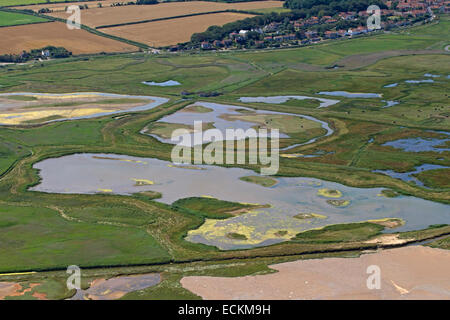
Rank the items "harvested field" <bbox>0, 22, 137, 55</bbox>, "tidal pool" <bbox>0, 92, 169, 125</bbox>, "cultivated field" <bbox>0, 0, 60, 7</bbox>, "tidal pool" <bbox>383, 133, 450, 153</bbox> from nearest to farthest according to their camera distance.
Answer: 1. "tidal pool" <bbox>383, 133, 450, 153</bbox>
2. "tidal pool" <bbox>0, 92, 169, 125</bbox>
3. "harvested field" <bbox>0, 22, 137, 55</bbox>
4. "cultivated field" <bbox>0, 0, 60, 7</bbox>

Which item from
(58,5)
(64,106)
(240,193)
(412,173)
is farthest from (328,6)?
(240,193)

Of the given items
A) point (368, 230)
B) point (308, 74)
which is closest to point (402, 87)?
point (308, 74)

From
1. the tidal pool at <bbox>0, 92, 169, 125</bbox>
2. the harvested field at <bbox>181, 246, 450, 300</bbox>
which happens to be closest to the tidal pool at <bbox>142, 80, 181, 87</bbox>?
the tidal pool at <bbox>0, 92, 169, 125</bbox>

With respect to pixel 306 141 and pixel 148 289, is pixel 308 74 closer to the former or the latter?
pixel 306 141

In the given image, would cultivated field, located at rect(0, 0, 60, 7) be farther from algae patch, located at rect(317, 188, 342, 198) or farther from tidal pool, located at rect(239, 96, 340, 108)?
algae patch, located at rect(317, 188, 342, 198)

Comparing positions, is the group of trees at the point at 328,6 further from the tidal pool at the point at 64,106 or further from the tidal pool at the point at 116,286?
the tidal pool at the point at 116,286

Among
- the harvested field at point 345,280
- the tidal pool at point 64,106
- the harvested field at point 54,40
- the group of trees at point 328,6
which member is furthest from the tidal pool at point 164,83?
the group of trees at point 328,6
